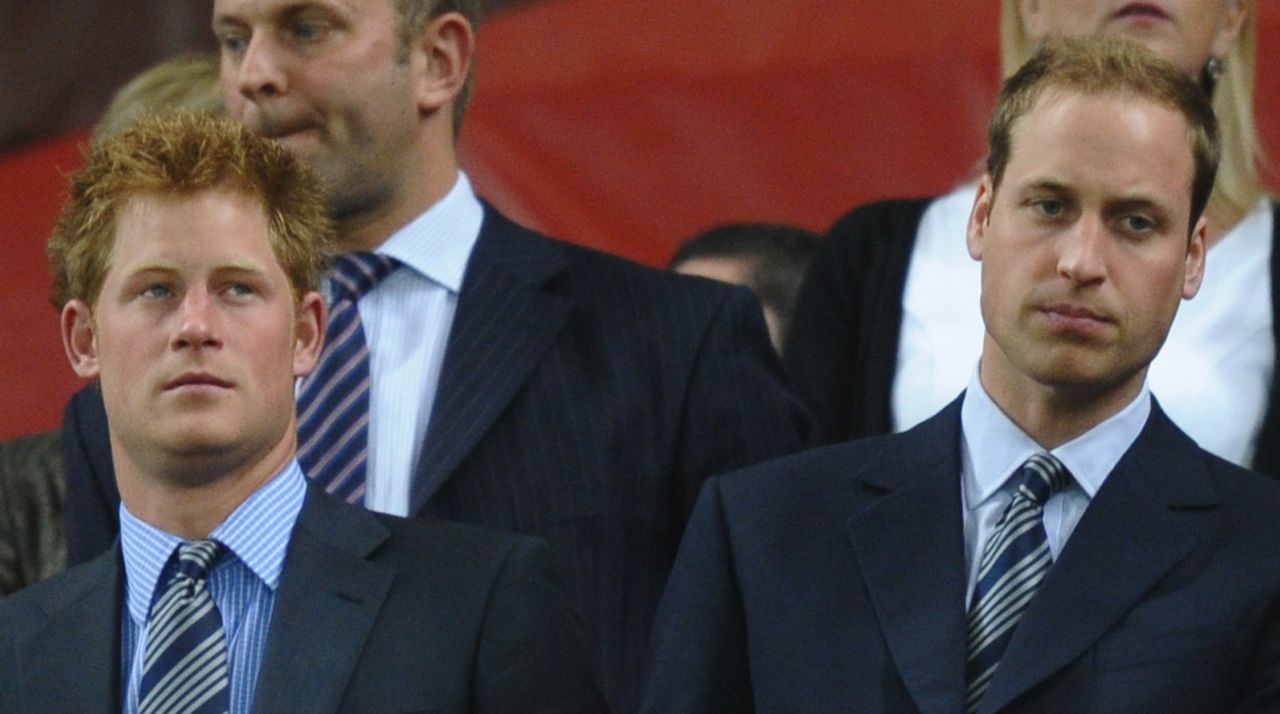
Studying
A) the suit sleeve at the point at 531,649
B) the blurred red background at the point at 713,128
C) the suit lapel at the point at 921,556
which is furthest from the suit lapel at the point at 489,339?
the blurred red background at the point at 713,128

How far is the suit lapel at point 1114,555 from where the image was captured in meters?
2.43

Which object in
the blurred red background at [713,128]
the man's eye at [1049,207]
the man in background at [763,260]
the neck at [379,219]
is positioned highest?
the blurred red background at [713,128]

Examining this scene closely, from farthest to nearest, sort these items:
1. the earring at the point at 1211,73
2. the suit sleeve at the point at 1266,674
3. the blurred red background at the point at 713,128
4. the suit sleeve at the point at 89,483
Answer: the blurred red background at the point at 713,128 → the earring at the point at 1211,73 → the suit sleeve at the point at 89,483 → the suit sleeve at the point at 1266,674

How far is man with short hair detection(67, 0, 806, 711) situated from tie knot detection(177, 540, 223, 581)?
40 centimetres

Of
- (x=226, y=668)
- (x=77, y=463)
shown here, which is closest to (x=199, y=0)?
(x=77, y=463)

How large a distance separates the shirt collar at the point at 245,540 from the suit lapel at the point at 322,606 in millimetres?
13

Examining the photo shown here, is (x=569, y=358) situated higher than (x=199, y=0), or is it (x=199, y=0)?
(x=199, y=0)

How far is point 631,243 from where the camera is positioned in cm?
474

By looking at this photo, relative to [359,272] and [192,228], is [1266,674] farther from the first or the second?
[359,272]

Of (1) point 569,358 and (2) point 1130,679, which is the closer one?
(2) point 1130,679

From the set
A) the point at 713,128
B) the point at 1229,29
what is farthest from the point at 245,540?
the point at 713,128

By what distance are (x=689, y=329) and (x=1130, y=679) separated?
807 millimetres

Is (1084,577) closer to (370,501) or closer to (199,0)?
(370,501)

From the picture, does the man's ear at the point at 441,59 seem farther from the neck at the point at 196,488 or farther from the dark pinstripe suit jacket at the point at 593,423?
the neck at the point at 196,488
